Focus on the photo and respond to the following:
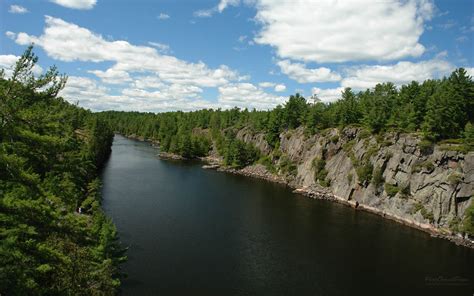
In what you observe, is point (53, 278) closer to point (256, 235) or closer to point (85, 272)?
point (85, 272)

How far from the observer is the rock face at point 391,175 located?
56.0m

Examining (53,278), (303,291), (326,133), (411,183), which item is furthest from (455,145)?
(53,278)

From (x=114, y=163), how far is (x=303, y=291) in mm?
79199

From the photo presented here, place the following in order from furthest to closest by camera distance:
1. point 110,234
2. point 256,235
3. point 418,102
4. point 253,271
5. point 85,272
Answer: point 418,102 < point 256,235 < point 253,271 < point 110,234 < point 85,272

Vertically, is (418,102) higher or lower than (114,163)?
higher

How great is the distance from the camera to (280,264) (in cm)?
3928

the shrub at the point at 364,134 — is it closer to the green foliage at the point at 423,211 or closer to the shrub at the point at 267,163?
the green foliage at the point at 423,211

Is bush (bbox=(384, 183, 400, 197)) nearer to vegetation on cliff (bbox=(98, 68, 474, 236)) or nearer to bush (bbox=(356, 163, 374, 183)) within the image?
vegetation on cliff (bbox=(98, 68, 474, 236))

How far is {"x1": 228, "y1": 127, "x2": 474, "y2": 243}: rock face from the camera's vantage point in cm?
5597

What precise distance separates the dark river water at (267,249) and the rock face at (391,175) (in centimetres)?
511

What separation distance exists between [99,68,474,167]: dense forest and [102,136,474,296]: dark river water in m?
20.3

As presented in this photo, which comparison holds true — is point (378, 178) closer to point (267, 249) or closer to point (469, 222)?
point (469, 222)

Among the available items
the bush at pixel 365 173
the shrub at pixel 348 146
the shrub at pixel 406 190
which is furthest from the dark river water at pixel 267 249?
the shrub at pixel 348 146

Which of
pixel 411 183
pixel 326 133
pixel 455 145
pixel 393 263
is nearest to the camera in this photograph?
pixel 393 263
